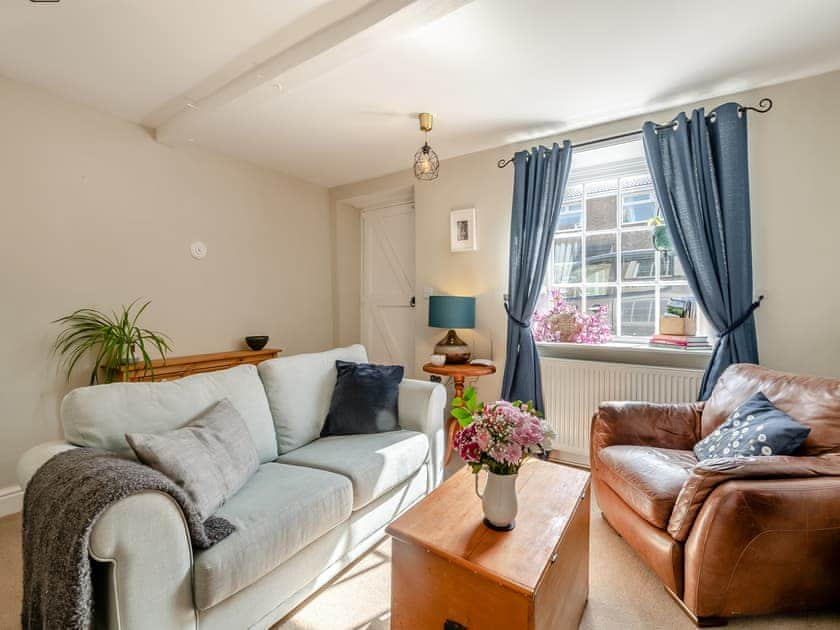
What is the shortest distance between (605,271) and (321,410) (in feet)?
7.93

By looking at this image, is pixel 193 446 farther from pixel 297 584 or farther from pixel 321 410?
pixel 321 410

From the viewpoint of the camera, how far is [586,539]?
1.60 metres

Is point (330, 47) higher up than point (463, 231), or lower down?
higher up

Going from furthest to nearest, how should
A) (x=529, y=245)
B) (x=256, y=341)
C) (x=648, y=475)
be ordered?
1. (x=256, y=341)
2. (x=529, y=245)
3. (x=648, y=475)

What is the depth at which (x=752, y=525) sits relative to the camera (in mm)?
1404

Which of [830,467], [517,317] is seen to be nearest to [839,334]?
[830,467]

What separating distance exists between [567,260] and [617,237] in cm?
41

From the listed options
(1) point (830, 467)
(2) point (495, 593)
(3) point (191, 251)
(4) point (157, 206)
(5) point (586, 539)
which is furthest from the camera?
(3) point (191, 251)

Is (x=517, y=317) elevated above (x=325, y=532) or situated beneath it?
elevated above

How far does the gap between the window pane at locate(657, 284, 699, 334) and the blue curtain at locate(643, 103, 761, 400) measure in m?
0.35

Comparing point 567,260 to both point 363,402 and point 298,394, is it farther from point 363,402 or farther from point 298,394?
point 298,394

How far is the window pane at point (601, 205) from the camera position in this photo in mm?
3191

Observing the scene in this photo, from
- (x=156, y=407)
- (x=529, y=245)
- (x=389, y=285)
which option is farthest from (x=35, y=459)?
(x=389, y=285)

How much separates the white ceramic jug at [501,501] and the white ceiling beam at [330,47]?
1.84 m
